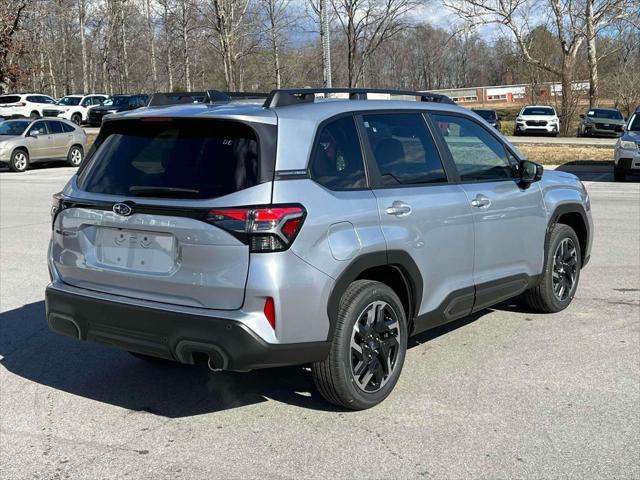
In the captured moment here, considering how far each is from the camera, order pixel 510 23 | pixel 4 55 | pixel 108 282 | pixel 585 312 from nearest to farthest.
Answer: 1. pixel 108 282
2. pixel 585 312
3. pixel 510 23
4. pixel 4 55

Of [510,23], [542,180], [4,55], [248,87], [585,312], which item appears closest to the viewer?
[542,180]

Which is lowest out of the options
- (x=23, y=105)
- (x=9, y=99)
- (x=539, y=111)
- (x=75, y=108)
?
(x=539, y=111)

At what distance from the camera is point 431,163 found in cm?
496

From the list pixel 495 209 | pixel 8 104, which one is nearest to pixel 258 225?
pixel 495 209

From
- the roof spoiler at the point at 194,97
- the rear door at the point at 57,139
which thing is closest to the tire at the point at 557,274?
the roof spoiler at the point at 194,97

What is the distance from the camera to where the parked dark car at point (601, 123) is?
113 feet

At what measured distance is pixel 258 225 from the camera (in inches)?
147

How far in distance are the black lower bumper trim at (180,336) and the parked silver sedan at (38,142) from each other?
21.5 meters

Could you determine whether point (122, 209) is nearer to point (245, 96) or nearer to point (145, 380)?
point (145, 380)

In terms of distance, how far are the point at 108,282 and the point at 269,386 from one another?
1.30m

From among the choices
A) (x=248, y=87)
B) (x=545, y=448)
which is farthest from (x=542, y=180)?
(x=248, y=87)

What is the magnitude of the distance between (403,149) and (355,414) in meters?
1.71

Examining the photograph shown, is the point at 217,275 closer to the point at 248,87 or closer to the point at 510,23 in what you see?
the point at 510,23

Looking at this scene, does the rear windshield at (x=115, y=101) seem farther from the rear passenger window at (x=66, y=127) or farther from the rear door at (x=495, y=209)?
the rear door at (x=495, y=209)
